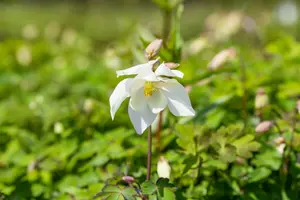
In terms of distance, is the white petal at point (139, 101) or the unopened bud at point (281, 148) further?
the unopened bud at point (281, 148)

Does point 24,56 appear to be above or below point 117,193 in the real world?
above

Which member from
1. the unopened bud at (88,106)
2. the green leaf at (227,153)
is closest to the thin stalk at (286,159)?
Answer: the green leaf at (227,153)

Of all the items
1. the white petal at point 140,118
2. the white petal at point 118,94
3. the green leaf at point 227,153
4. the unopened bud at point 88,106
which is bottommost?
the green leaf at point 227,153

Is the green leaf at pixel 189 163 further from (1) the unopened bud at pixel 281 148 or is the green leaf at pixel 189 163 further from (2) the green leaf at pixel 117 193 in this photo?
(1) the unopened bud at pixel 281 148

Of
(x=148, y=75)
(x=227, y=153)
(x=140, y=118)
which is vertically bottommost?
(x=227, y=153)

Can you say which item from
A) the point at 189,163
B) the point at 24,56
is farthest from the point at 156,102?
the point at 24,56

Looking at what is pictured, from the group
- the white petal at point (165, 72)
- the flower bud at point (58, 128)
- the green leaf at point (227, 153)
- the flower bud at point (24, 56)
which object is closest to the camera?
the white petal at point (165, 72)

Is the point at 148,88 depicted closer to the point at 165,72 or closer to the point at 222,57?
the point at 165,72

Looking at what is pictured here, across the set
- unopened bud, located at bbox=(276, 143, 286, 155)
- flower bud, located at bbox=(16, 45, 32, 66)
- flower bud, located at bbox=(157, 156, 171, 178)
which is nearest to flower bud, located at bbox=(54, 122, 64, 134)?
flower bud, located at bbox=(157, 156, 171, 178)

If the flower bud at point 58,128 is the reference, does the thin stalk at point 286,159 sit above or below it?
below
